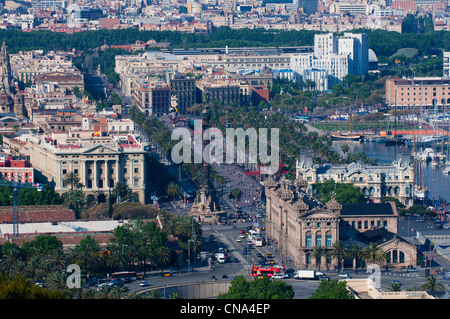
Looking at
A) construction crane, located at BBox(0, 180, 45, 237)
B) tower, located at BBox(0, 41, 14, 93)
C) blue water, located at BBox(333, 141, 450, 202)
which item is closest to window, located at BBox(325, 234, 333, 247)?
construction crane, located at BBox(0, 180, 45, 237)

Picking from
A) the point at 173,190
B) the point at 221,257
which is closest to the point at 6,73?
the point at 173,190

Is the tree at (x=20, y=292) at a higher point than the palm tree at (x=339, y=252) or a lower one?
higher

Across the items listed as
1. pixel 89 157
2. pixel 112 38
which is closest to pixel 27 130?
pixel 89 157

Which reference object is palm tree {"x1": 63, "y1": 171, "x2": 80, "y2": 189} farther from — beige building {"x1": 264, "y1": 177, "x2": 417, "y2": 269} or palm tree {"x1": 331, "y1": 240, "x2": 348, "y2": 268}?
palm tree {"x1": 331, "y1": 240, "x2": 348, "y2": 268}

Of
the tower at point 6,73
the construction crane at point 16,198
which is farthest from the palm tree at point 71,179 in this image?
the tower at point 6,73

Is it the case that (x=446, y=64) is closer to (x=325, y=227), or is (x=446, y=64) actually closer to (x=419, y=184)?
(x=419, y=184)

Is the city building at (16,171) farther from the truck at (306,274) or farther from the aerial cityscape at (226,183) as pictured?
the truck at (306,274)
